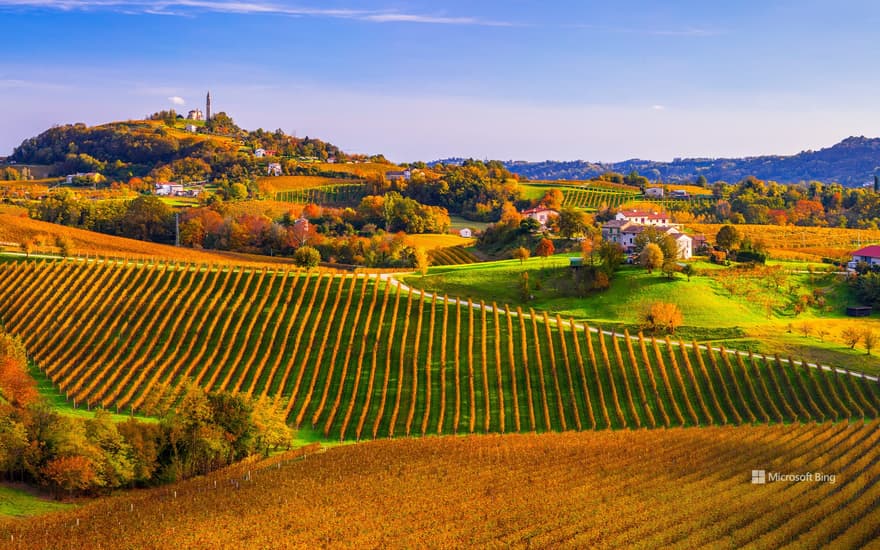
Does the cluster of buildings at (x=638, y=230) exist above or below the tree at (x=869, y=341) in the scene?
above

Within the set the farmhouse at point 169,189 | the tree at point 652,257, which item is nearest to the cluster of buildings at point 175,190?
the farmhouse at point 169,189

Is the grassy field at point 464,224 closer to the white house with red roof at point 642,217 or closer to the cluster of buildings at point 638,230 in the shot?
the cluster of buildings at point 638,230

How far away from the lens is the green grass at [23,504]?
3822 centimetres

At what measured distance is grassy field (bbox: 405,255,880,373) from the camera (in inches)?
2493

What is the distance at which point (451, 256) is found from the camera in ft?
360

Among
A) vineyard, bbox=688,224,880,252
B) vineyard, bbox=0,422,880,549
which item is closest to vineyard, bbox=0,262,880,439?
vineyard, bbox=0,422,880,549

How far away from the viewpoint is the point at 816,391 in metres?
54.2

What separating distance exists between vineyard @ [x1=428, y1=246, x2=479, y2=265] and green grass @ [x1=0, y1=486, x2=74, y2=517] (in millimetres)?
66926

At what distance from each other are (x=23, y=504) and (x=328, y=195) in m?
145

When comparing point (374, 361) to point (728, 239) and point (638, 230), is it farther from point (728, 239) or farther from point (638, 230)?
point (638, 230)

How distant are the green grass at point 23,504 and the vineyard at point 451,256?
220ft

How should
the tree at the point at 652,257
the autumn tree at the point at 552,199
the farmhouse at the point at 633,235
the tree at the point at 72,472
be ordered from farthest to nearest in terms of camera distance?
the autumn tree at the point at 552,199
the farmhouse at the point at 633,235
the tree at the point at 652,257
the tree at the point at 72,472

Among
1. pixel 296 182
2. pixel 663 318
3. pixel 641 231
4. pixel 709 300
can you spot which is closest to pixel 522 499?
pixel 663 318

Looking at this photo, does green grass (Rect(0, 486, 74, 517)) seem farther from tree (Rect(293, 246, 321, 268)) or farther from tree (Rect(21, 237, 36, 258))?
tree (Rect(21, 237, 36, 258))
